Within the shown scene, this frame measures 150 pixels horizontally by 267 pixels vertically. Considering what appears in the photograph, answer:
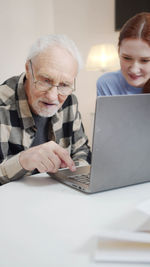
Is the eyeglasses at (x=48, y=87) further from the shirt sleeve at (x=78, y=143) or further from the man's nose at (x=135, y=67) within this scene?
the man's nose at (x=135, y=67)

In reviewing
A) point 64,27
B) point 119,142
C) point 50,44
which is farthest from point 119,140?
point 64,27

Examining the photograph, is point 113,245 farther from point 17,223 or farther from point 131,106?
point 131,106

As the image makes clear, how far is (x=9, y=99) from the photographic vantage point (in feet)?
4.37

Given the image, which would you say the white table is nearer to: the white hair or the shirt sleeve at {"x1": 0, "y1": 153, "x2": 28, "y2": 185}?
the shirt sleeve at {"x1": 0, "y1": 153, "x2": 28, "y2": 185}

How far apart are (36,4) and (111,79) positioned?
8.06 feet

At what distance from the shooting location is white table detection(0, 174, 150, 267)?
21.2 inches

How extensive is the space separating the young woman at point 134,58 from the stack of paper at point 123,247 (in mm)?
1119

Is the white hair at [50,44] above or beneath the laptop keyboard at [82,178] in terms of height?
above

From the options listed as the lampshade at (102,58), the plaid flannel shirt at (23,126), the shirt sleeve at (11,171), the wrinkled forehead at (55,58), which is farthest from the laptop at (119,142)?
the lampshade at (102,58)

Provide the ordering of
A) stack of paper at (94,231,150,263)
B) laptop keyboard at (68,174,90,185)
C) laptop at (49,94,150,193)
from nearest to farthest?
stack of paper at (94,231,150,263)
laptop at (49,94,150,193)
laptop keyboard at (68,174,90,185)

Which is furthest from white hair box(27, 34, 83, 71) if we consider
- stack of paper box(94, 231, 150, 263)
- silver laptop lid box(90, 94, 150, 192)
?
stack of paper box(94, 231, 150, 263)

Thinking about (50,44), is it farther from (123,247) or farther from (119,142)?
(123,247)

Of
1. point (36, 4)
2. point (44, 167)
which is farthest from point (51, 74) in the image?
point (36, 4)

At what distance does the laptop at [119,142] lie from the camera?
731 millimetres
